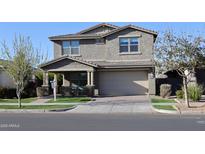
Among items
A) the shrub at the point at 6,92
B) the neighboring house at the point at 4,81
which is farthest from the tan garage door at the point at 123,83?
the neighboring house at the point at 4,81

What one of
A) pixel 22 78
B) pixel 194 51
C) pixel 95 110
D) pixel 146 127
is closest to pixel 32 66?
pixel 22 78

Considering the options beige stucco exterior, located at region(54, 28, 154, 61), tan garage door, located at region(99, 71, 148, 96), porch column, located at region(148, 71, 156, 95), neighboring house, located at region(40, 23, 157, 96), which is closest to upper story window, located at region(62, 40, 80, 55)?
neighboring house, located at region(40, 23, 157, 96)

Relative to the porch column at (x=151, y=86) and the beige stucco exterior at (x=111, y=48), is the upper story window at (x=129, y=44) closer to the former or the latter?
the beige stucco exterior at (x=111, y=48)

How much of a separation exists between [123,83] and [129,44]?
11.8 ft

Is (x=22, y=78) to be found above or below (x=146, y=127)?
above

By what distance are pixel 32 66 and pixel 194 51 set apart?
10166 millimetres

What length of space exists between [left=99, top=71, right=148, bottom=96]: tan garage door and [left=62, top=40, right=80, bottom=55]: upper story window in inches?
129

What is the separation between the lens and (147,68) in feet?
95.7

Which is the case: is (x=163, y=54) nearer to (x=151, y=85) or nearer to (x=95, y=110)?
(x=95, y=110)

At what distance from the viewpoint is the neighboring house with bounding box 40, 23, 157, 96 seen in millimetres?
28812

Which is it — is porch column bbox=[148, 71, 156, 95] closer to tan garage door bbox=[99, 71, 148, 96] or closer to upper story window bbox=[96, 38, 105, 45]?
tan garage door bbox=[99, 71, 148, 96]

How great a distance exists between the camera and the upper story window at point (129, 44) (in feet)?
98.7

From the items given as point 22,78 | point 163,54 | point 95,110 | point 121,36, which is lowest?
point 95,110

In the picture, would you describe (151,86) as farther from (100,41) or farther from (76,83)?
(76,83)
